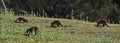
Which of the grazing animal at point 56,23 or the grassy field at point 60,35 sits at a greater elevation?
the grazing animal at point 56,23

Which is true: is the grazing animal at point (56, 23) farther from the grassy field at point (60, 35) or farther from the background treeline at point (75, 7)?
Answer: the background treeline at point (75, 7)

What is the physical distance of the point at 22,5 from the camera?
95.2 ft

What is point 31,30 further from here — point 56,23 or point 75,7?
point 75,7

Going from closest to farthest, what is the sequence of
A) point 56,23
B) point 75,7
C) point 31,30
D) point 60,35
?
point 31,30
point 60,35
point 56,23
point 75,7

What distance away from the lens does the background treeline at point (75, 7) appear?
28.3 metres

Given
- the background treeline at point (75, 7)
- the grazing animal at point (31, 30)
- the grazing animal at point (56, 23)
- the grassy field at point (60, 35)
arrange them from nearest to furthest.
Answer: the grassy field at point (60, 35) → the grazing animal at point (31, 30) → the grazing animal at point (56, 23) → the background treeline at point (75, 7)

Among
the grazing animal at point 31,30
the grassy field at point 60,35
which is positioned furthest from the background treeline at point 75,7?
the grazing animal at point 31,30

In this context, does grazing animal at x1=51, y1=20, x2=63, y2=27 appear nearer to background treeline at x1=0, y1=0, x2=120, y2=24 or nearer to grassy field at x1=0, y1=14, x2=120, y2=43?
grassy field at x1=0, y1=14, x2=120, y2=43

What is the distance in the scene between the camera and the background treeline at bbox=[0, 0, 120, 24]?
28.3 metres

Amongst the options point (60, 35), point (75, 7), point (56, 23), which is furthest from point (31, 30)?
point (75, 7)

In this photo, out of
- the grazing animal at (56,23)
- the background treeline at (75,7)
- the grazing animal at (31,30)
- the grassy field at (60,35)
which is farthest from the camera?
the background treeline at (75,7)

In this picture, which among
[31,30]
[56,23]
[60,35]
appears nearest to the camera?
[31,30]

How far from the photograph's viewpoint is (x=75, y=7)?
1150 inches

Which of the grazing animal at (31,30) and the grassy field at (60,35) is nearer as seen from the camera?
the grassy field at (60,35)
